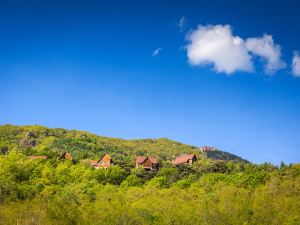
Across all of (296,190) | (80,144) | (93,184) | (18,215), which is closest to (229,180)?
(296,190)

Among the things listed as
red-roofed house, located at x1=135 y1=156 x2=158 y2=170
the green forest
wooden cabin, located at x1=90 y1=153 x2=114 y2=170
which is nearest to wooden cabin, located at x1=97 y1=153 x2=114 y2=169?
wooden cabin, located at x1=90 y1=153 x2=114 y2=170

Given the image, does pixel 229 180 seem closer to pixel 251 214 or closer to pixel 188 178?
pixel 188 178

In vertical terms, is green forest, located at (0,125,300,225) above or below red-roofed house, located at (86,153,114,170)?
below

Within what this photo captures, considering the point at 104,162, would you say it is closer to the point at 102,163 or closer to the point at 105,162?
the point at 105,162

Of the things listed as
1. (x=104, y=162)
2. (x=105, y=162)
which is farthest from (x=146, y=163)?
(x=104, y=162)

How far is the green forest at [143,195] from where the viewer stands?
50.3 m

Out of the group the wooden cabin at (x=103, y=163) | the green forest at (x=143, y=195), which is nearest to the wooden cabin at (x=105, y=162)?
the wooden cabin at (x=103, y=163)

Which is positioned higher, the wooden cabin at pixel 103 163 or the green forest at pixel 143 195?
the wooden cabin at pixel 103 163

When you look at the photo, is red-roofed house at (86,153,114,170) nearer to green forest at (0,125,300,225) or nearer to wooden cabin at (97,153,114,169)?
wooden cabin at (97,153,114,169)

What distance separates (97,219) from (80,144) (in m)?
131

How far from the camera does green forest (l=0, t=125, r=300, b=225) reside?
165 feet

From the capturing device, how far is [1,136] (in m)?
196

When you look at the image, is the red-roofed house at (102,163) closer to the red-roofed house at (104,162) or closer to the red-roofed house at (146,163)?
the red-roofed house at (104,162)

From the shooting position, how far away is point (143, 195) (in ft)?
243
